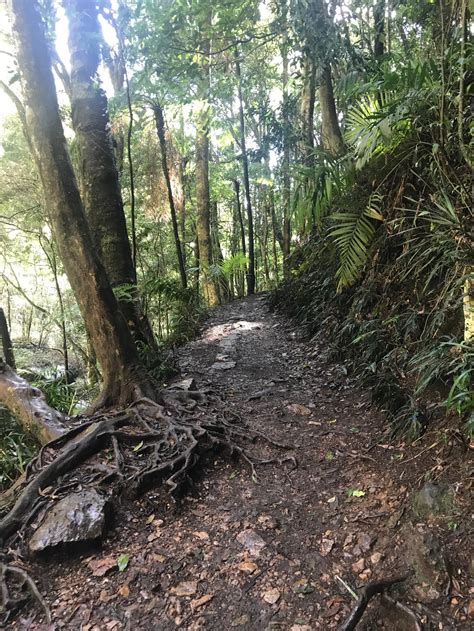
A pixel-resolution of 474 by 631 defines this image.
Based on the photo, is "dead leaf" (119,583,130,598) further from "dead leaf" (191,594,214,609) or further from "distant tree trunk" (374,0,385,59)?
"distant tree trunk" (374,0,385,59)

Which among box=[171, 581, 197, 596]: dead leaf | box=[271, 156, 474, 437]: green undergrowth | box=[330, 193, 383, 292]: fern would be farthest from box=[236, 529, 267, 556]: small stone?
box=[330, 193, 383, 292]: fern

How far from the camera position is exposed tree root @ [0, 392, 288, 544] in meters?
3.06

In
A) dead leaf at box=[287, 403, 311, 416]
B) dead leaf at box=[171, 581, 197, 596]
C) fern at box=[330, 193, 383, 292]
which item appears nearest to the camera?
dead leaf at box=[171, 581, 197, 596]

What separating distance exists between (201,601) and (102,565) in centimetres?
69

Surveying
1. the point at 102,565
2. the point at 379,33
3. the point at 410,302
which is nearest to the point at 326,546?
the point at 102,565

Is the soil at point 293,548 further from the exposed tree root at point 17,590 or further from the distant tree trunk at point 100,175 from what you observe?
the distant tree trunk at point 100,175

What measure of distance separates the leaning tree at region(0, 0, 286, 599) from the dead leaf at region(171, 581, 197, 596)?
744mm

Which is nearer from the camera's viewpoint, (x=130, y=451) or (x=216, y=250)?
(x=130, y=451)

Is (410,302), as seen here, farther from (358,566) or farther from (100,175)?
(100,175)

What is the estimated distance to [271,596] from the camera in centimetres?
228

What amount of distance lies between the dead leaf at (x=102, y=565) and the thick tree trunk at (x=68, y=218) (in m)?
1.85

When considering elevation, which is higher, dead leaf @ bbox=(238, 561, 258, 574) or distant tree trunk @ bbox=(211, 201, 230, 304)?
distant tree trunk @ bbox=(211, 201, 230, 304)

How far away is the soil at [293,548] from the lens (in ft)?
6.97

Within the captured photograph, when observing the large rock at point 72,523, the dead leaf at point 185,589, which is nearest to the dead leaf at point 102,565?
the large rock at point 72,523
